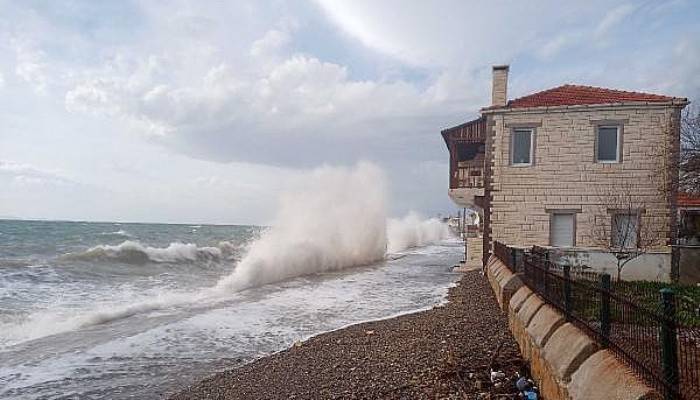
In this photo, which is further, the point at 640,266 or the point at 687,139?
the point at 687,139

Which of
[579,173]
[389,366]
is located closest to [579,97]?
[579,173]

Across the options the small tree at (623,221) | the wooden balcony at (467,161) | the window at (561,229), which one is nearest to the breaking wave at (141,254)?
the wooden balcony at (467,161)

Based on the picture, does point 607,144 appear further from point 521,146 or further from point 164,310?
point 164,310

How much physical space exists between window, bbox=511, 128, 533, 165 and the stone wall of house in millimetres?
238

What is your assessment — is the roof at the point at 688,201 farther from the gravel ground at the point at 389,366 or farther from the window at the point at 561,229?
the gravel ground at the point at 389,366

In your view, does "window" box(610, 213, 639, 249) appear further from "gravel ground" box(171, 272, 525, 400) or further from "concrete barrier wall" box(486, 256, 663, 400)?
"concrete barrier wall" box(486, 256, 663, 400)

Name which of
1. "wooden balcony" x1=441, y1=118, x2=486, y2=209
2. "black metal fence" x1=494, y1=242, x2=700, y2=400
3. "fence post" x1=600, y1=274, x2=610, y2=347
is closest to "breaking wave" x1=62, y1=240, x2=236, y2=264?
"wooden balcony" x1=441, y1=118, x2=486, y2=209

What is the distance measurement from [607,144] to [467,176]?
17.9ft

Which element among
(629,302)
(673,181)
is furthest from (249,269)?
(629,302)

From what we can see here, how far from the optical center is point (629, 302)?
13.6 ft

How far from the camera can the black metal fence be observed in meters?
3.44

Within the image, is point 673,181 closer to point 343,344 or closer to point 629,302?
point 343,344

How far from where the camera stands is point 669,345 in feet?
11.3

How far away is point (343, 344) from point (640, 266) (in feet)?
34.4
